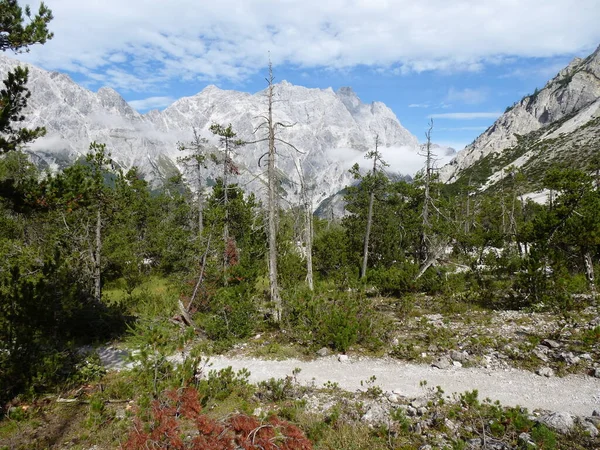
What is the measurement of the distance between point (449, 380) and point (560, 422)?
287 centimetres

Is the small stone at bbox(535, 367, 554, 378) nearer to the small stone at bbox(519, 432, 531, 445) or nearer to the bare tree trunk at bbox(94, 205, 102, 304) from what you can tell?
the small stone at bbox(519, 432, 531, 445)

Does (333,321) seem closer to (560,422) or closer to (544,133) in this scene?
(560,422)

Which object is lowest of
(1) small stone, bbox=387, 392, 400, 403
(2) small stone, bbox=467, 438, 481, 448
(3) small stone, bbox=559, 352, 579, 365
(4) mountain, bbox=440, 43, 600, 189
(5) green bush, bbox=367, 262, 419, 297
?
(1) small stone, bbox=387, 392, 400, 403

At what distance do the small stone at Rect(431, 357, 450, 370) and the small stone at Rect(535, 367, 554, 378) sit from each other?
7.17 ft

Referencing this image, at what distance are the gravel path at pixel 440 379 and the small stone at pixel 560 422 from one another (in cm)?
107

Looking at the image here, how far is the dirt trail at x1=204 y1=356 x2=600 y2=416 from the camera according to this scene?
300 inches

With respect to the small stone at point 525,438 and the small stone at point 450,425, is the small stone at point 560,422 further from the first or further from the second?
the small stone at point 450,425

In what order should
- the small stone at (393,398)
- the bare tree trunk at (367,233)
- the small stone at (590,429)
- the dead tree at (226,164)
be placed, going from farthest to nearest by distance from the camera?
the bare tree trunk at (367,233) < the dead tree at (226,164) < the small stone at (393,398) < the small stone at (590,429)

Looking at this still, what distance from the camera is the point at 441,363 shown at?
987 cm

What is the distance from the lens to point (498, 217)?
4381 cm

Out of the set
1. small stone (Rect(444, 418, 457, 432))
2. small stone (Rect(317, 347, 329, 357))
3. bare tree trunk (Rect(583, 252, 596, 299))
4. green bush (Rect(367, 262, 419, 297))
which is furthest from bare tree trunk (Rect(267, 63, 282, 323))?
bare tree trunk (Rect(583, 252, 596, 299))

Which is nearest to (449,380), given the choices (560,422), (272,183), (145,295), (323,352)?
(560,422)

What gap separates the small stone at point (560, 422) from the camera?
6.12m

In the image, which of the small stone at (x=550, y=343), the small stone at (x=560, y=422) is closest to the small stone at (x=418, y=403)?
the small stone at (x=560, y=422)
